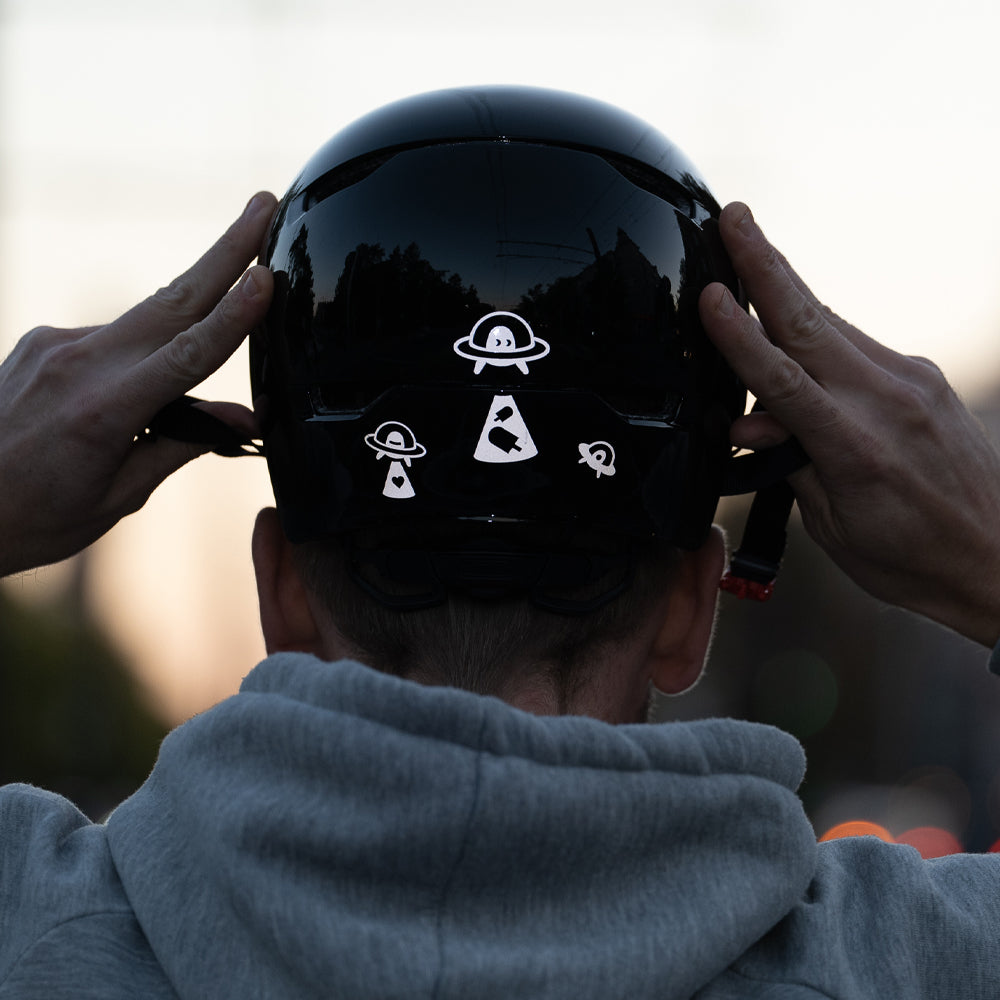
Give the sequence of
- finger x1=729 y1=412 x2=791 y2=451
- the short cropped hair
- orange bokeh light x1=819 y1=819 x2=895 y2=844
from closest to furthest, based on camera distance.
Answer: the short cropped hair → finger x1=729 y1=412 x2=791 y2=451 → orange bokeh light x1=819 y1=819 x2=895 y2=844

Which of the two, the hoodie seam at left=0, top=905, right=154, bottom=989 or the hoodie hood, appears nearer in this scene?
the hoodie hood

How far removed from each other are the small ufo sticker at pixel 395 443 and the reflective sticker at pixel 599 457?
320 millimetres

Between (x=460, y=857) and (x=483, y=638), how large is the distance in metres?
0.60

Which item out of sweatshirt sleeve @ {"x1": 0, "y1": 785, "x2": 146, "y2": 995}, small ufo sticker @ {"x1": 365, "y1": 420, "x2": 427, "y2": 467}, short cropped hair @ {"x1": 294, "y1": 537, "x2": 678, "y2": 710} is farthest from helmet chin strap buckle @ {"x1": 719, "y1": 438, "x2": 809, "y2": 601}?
sweatshirt sleeve @ {"x1": 0, "y1": 785, "x2": 146, "y2": 995}

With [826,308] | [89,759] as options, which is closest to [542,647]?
[826,308]

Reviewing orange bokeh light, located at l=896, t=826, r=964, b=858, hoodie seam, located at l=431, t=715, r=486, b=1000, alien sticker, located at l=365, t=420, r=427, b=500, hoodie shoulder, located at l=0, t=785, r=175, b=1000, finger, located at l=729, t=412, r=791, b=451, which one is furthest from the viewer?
orange bokeh light, located at l=896, t=826, r=964, b=858

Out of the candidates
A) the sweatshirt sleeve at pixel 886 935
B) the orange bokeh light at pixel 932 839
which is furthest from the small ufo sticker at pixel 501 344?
the orange bokeh light at pixel 932 839

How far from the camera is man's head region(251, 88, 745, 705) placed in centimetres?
252

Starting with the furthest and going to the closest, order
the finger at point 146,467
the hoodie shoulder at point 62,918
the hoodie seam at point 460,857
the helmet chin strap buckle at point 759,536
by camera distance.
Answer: the finger at point 146,467 < the helmet chin strap buckle at point 759,536 < the hoodie shoulder at point 62,918 < the hoodie seam at point 460,857

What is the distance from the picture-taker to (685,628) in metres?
2.72

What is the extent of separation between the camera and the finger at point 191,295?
289cm

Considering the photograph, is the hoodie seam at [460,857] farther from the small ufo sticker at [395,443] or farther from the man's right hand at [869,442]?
the man's right hand at [869,442]

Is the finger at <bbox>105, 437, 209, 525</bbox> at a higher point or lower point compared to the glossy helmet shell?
lower

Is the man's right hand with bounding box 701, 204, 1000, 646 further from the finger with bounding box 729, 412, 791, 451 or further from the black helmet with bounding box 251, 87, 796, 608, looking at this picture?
the black helmet with bounding box 251, 87, 796, 608
